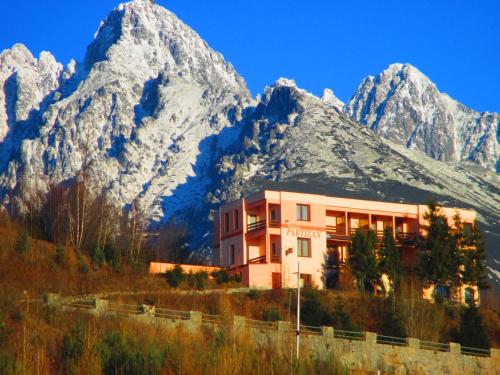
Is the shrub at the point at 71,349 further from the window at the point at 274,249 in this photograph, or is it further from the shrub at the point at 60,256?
the window at the point at 274,249

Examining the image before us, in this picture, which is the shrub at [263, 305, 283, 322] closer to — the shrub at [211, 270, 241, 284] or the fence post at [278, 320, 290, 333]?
the fence post at [278, 320, 290, 333]

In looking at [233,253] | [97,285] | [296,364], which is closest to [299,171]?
[233,253]

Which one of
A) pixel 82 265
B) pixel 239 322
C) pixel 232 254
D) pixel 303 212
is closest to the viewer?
pixel 239 322

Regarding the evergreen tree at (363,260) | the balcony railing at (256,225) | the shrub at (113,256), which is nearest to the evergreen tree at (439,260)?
the evergreen tree at (363,260)

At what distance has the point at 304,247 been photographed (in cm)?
7650

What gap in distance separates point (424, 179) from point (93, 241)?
126 meters

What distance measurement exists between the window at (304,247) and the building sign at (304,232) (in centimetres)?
35

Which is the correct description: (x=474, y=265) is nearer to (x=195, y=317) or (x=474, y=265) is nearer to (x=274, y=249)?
(x=274, y=249)

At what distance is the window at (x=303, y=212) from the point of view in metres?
77.1

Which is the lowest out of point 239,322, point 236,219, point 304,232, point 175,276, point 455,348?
point 455,348

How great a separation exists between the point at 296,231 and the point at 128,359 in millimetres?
32473

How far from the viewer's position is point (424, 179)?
19762cm

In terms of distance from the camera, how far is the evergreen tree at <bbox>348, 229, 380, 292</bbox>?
7362 cm

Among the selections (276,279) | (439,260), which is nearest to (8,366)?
(276,279)
